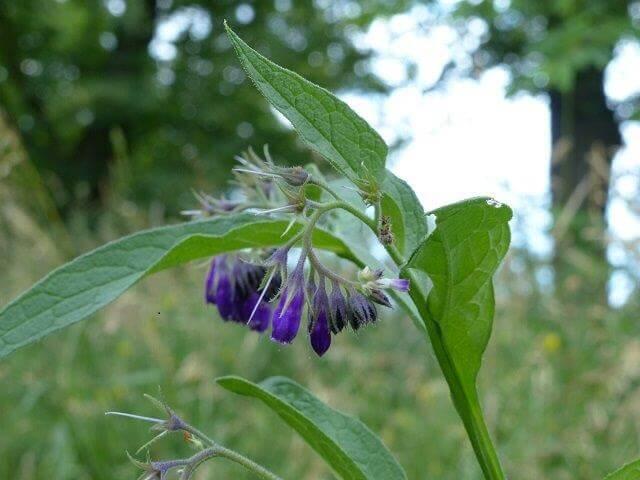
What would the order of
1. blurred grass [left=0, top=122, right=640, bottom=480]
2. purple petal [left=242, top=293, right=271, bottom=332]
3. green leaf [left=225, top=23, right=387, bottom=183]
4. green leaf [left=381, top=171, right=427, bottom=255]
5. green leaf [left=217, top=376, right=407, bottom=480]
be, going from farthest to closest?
1. blurred grass [left=0, top=122, right=640, bottom=480]
2. purple petal [left=242, top=293, right=271, bottom=332]
3. green leaf [left=217, top=376, right=407, bottom=480]
4. green leaf [left=381, top=171, right=427, bottom=255]
5. green leaf [left=225, top=23, right=387, bottom=183]

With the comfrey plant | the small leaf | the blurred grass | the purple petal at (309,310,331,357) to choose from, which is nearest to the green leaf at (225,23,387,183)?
the comfrey plant

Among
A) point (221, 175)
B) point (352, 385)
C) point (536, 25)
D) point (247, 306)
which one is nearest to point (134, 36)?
point (221, 175)

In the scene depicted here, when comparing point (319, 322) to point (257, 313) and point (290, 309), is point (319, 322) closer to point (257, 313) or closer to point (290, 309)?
point (290, 309)

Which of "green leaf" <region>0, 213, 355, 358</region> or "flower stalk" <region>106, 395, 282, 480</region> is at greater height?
"green leaf" <region>0, 213, 355, 358</region>

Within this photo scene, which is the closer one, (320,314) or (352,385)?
(320,314)

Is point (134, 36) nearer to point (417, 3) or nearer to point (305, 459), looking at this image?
point (417, 3)

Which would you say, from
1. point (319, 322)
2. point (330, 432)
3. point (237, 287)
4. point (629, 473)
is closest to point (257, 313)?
point (237, 287)

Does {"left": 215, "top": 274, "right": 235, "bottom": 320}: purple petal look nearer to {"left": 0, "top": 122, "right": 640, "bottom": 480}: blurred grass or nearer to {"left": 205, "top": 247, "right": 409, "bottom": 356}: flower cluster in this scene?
{"left": 205, "top": 247, "right": 409, "bottom": 356}: flower cluster
